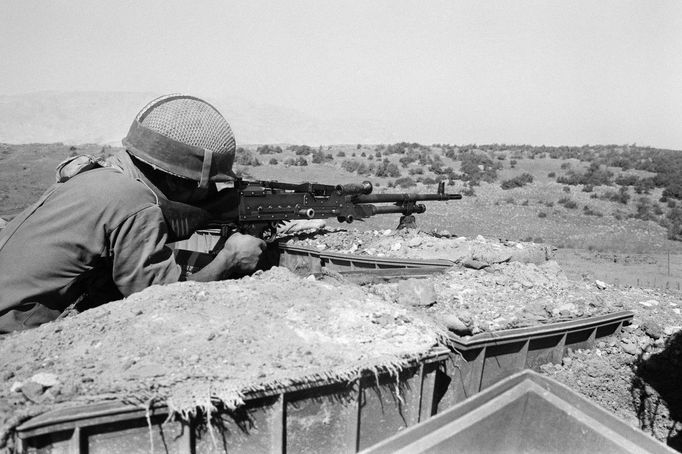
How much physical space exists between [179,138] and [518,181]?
2488cm

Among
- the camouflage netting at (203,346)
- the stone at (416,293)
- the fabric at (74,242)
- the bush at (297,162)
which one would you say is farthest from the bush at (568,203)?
the fabric at (74,242)

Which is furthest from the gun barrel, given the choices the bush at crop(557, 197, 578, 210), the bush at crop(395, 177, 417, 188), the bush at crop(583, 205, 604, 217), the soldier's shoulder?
the bush at crop(395, 177, 417, 188)

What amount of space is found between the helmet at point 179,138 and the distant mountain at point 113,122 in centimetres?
6397

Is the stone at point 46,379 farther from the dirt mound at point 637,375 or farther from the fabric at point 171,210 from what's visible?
the dirt mound at point 637,375

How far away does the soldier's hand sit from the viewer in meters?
3.41

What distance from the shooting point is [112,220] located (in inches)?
104

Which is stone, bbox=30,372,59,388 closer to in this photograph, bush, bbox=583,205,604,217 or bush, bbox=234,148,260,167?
bush, bbox=583,205,604,217

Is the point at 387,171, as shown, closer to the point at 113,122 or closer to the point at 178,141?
the point at 178,141

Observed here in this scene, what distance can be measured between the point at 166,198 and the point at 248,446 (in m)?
1.62

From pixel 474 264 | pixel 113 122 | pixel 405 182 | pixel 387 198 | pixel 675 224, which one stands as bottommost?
pixel 675 224

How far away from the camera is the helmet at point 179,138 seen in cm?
294

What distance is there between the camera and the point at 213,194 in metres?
4.47

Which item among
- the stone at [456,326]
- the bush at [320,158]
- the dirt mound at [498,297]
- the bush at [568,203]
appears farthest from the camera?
the bush at [320,158]

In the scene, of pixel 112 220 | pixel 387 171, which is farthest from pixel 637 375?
pixel 387 171
